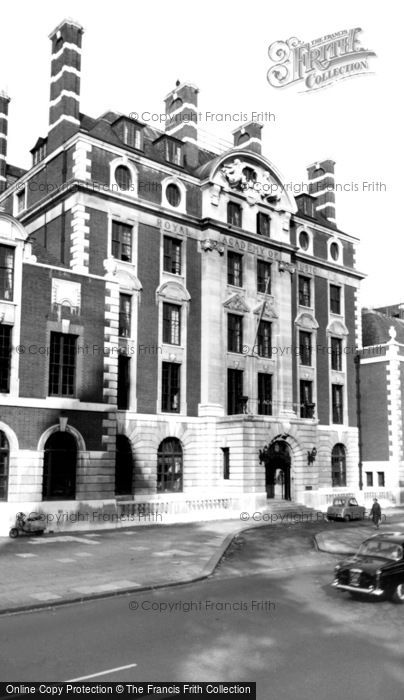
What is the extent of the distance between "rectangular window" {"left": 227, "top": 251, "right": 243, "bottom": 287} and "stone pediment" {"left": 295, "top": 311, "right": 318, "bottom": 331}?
5927 mm

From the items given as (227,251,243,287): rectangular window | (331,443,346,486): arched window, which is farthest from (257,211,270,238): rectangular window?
(331,443,346,486): arched window

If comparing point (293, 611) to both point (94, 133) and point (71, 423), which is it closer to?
point (71, 423)

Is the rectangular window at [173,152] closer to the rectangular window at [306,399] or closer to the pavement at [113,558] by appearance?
the rectangular window at [306,399]

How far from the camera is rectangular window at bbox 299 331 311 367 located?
46862 millimetres

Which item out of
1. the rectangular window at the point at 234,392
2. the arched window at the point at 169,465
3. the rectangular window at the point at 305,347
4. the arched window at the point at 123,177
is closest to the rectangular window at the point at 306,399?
the rectangular window at the point at 305,347

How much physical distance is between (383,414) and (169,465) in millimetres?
19341

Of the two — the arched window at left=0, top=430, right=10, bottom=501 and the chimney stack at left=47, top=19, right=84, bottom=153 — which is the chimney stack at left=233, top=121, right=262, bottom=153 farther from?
the arched window at left=0, top=430, right=10, bottom=501

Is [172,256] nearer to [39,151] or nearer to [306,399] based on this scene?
[39,151]

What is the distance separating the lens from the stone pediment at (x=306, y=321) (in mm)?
46656

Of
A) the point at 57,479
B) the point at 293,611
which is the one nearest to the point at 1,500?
the point at 57,479

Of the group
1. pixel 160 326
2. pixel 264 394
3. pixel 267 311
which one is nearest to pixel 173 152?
pixel 267 311

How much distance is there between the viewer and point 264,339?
44000mm

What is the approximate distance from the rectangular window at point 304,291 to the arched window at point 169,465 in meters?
15.0

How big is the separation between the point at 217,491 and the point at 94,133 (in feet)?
70.8
